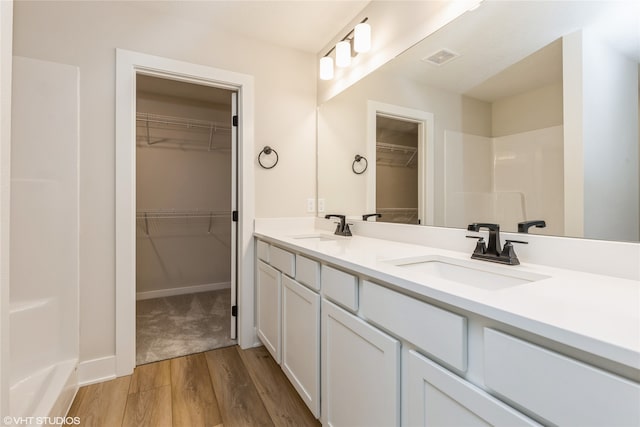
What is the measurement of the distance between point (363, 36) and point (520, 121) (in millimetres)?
1130

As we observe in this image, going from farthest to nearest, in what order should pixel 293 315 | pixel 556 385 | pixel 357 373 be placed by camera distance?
pixel 293 315, pixel 357 373, pixel 556 385

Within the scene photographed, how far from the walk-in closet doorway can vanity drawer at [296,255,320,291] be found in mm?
1697

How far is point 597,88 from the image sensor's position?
0.92 m

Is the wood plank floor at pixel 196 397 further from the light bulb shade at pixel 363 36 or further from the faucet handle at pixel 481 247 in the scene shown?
the light bulb shade at pixel 363 36

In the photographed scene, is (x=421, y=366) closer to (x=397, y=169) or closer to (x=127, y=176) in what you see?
(x=397, y=169)

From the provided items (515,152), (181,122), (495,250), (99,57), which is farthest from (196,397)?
(181,122)

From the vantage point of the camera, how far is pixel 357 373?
1.02m

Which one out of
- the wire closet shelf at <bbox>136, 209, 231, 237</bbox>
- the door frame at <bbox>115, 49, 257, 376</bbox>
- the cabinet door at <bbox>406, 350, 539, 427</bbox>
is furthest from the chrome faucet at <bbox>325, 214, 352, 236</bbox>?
the wire closet shelf at <bbox>136, 209, 231, 237</bbox>

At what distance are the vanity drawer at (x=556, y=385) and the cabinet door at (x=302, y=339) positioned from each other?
2.57 feet

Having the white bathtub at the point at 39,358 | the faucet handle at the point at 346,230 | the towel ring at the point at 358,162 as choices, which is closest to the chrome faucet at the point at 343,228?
the faucet handle at the point at 346,230

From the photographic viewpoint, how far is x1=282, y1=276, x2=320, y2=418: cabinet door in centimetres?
129

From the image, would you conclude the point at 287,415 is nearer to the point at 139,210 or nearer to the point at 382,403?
the point at 382,403

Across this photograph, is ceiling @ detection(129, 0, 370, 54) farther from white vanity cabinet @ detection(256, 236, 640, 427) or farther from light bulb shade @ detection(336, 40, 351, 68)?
white vanity cabinet @ detection(256, 236, 640, 427)

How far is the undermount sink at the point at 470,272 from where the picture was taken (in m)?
0.92
